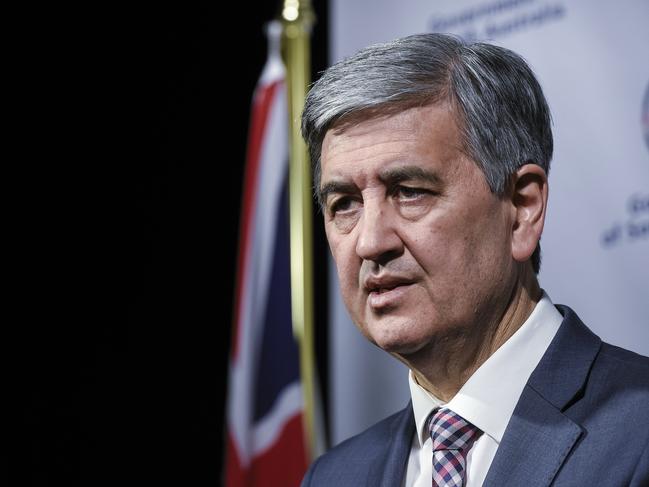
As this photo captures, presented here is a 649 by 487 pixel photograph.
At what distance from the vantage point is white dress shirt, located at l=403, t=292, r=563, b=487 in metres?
1.75

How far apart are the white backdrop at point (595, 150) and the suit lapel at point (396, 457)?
0.88 metres

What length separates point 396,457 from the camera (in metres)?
1.97

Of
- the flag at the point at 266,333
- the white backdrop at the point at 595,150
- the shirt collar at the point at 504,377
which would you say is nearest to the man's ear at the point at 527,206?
the shirt collar at the point at 504,377

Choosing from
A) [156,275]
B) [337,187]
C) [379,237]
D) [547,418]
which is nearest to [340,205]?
[337,187]

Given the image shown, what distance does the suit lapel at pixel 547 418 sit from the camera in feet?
5.27

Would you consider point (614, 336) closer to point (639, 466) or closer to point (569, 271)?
point (569, 271)

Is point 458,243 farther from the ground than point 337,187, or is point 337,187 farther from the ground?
point 337,187

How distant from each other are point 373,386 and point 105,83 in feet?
7.11

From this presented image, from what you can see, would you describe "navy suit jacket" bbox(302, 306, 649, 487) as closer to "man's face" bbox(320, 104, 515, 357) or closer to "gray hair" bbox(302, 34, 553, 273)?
"man's face" bbox(320, 104, 515, 357)

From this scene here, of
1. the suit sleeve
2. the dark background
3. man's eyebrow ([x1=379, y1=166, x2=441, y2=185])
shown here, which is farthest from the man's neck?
the dark background

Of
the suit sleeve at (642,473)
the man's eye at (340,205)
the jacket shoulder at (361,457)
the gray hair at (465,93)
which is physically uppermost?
the gray hair at (465,93)

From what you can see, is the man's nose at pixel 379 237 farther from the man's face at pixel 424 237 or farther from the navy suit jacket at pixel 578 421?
the navy suit jacket at pixel 578 421

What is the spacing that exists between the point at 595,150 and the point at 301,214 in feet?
4.81

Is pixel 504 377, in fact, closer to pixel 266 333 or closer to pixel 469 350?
pixel 469 350
